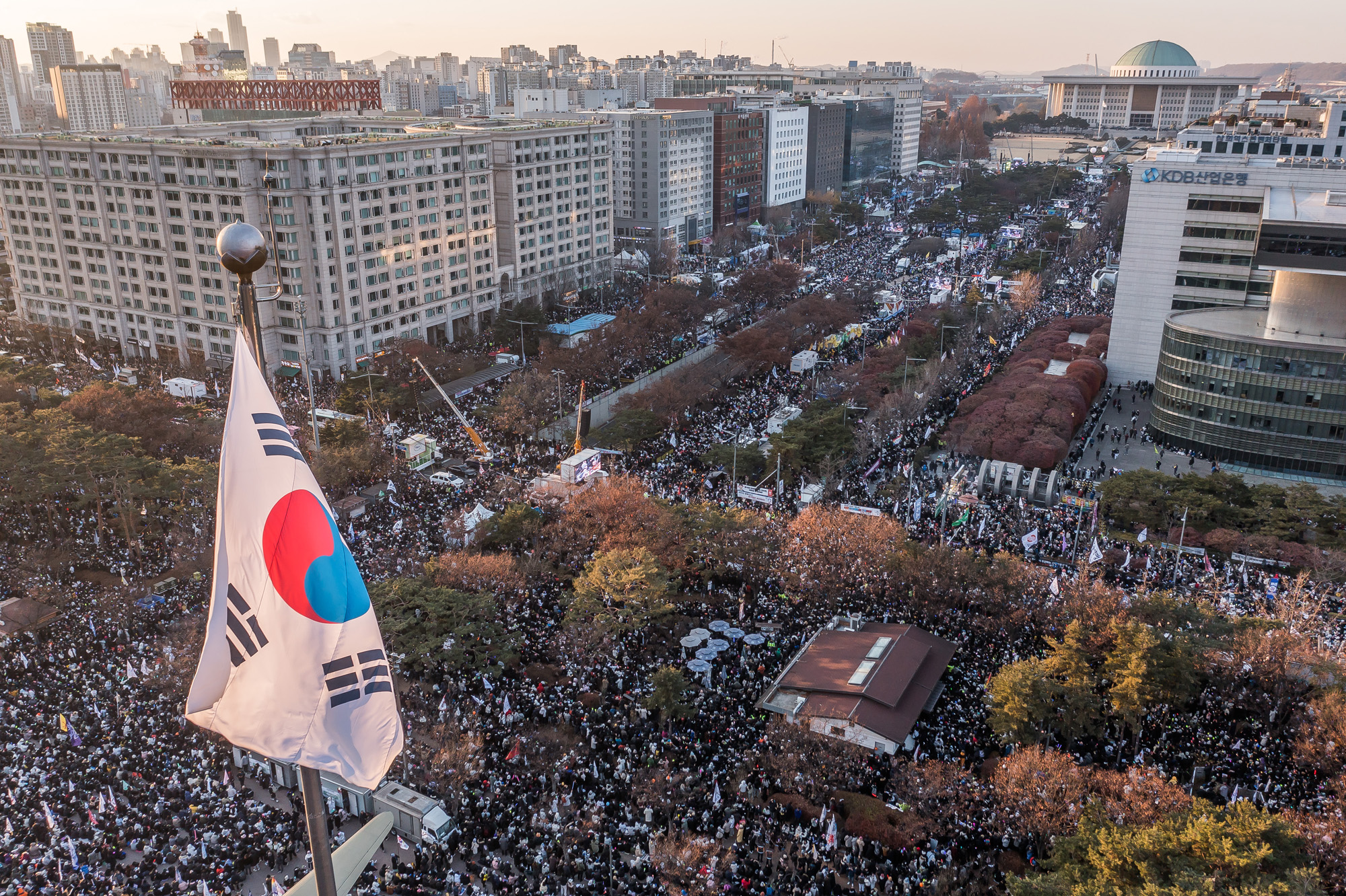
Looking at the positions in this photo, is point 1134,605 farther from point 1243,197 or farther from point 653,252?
point 653,252

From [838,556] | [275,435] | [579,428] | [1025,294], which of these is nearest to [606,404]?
[579,428]

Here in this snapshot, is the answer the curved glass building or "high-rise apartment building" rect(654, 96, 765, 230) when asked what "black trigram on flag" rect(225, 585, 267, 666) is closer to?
the curved glass building

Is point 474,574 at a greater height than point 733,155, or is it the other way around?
point 733,155

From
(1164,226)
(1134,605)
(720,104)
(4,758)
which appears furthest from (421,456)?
(720,104)

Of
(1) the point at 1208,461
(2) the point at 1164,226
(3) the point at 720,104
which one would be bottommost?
(1) the point at 1208,461

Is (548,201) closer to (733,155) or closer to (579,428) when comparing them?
(579,428)

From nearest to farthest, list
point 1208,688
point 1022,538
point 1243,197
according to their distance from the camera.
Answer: point 1208,688
point 1022,538
point 1243,197

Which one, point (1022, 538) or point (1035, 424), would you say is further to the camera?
point (1035, 424)
